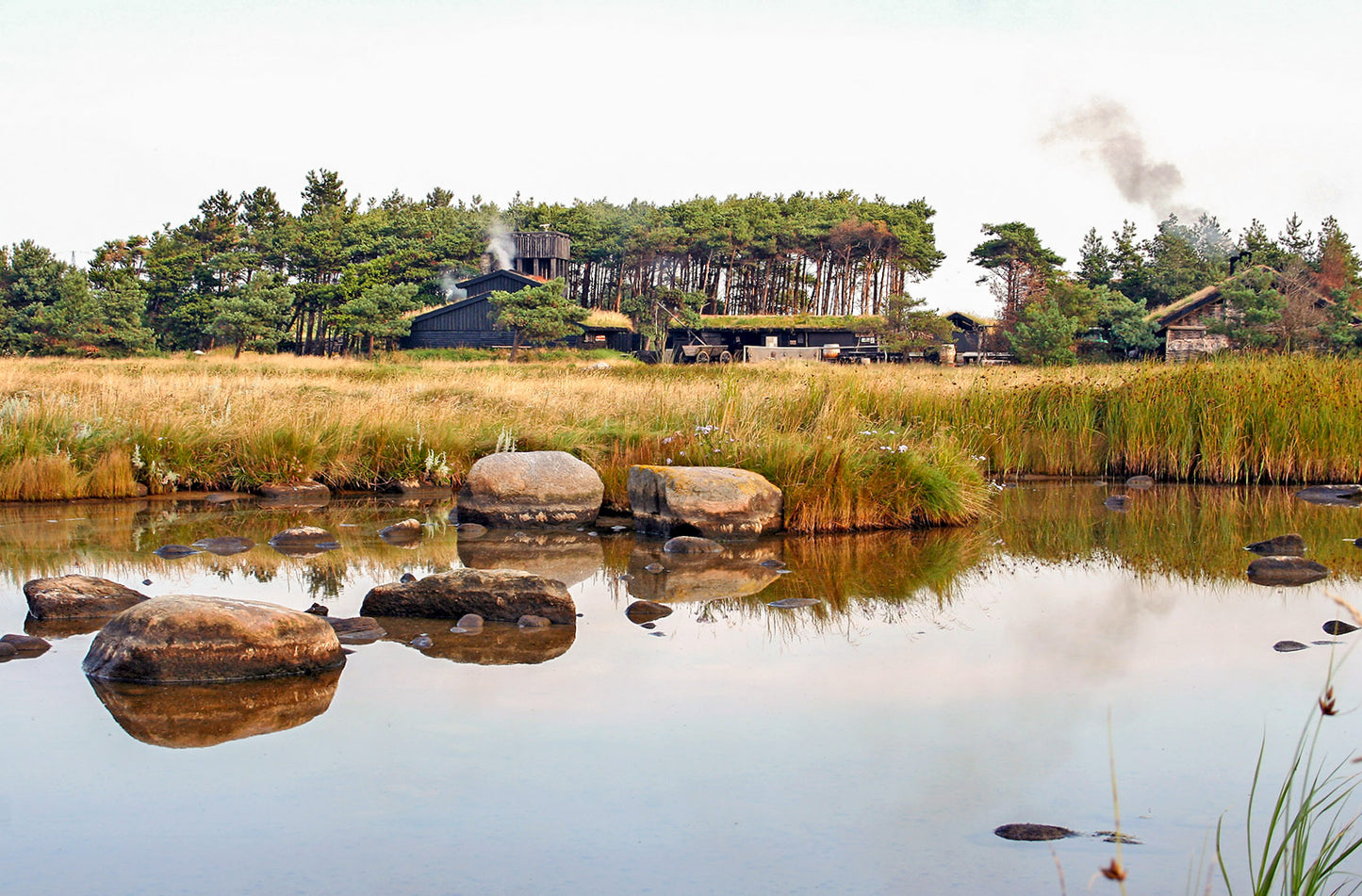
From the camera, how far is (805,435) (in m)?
11.4

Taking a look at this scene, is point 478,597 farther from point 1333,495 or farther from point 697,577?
point 1333,495

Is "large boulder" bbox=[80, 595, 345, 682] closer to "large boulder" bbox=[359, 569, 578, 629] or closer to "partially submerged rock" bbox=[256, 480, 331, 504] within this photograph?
"large boulder" bbox=[359, 569, 578, 629]

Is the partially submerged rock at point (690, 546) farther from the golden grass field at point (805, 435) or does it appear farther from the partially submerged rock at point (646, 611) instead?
the partially submerged rock at point (646, 611)

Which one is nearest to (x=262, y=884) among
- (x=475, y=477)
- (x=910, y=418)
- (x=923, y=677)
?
(x=923, y=677)

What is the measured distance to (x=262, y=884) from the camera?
128 inches

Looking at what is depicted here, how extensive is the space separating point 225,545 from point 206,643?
3952mm

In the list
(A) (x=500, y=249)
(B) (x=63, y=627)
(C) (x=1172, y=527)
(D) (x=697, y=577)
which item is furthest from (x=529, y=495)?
(A) (x=500, y=249)

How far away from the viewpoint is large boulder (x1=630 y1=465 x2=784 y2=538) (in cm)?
961

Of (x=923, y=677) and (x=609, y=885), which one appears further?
(x=923, y=677)

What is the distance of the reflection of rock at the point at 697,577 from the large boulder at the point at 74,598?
125 inches

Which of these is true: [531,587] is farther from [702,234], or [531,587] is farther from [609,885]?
[702,234]

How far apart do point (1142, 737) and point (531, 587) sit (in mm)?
3447

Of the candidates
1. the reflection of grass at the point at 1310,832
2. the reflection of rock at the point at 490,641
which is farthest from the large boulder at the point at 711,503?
the reflection of grass at the point at 1310,832

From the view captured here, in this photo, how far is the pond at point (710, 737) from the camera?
343 centimetres
